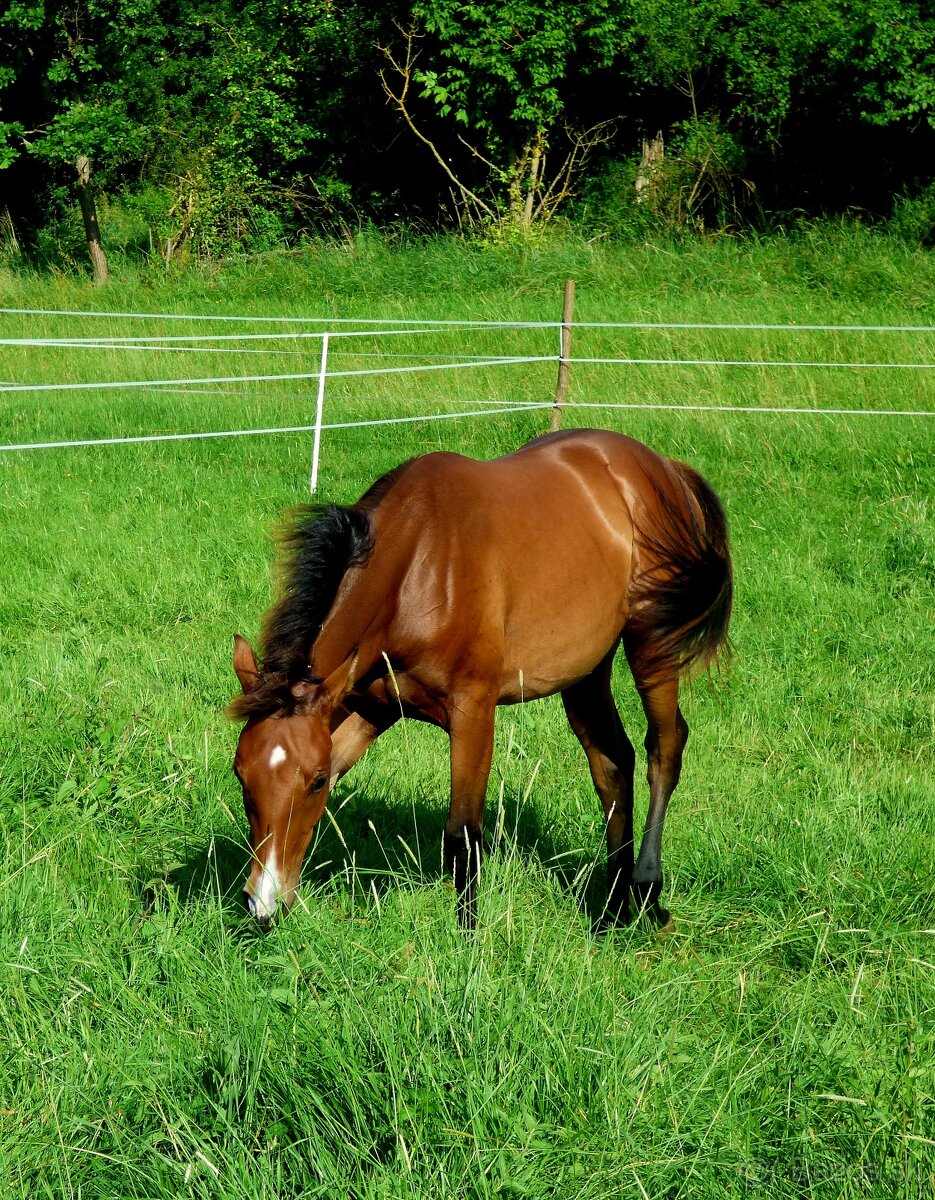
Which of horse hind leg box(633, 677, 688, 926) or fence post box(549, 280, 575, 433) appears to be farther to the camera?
fence post box(549, 280, 575, 433)

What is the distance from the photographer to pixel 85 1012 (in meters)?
2.79

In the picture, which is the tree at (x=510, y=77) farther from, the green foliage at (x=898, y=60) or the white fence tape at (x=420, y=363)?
the white fence tape at (x=420, y=363)

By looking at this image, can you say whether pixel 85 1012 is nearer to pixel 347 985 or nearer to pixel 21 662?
pixel 347 985

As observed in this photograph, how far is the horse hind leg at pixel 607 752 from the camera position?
4.30 metres

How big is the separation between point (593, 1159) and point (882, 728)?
12.0 ft

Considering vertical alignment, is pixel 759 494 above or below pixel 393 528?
below

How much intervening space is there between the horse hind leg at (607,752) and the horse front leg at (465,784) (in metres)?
0.74

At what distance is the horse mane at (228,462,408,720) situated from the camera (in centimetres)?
314

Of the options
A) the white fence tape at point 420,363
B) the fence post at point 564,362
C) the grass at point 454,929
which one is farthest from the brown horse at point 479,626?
the fence post at point 564,362

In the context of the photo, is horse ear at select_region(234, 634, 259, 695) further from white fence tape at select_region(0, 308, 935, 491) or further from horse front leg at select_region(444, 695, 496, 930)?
white fence tape at select_region(0, 308, 935, 491)

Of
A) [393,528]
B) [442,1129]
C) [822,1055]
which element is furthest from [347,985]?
[393,528]

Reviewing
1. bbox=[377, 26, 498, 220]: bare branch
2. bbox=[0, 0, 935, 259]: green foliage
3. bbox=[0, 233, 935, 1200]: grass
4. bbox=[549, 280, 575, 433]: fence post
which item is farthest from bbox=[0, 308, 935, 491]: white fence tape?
bbox=[377, 26, 498, 220]: bare branch

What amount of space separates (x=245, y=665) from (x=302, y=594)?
0.23 meters

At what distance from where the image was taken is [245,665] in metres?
3.24
